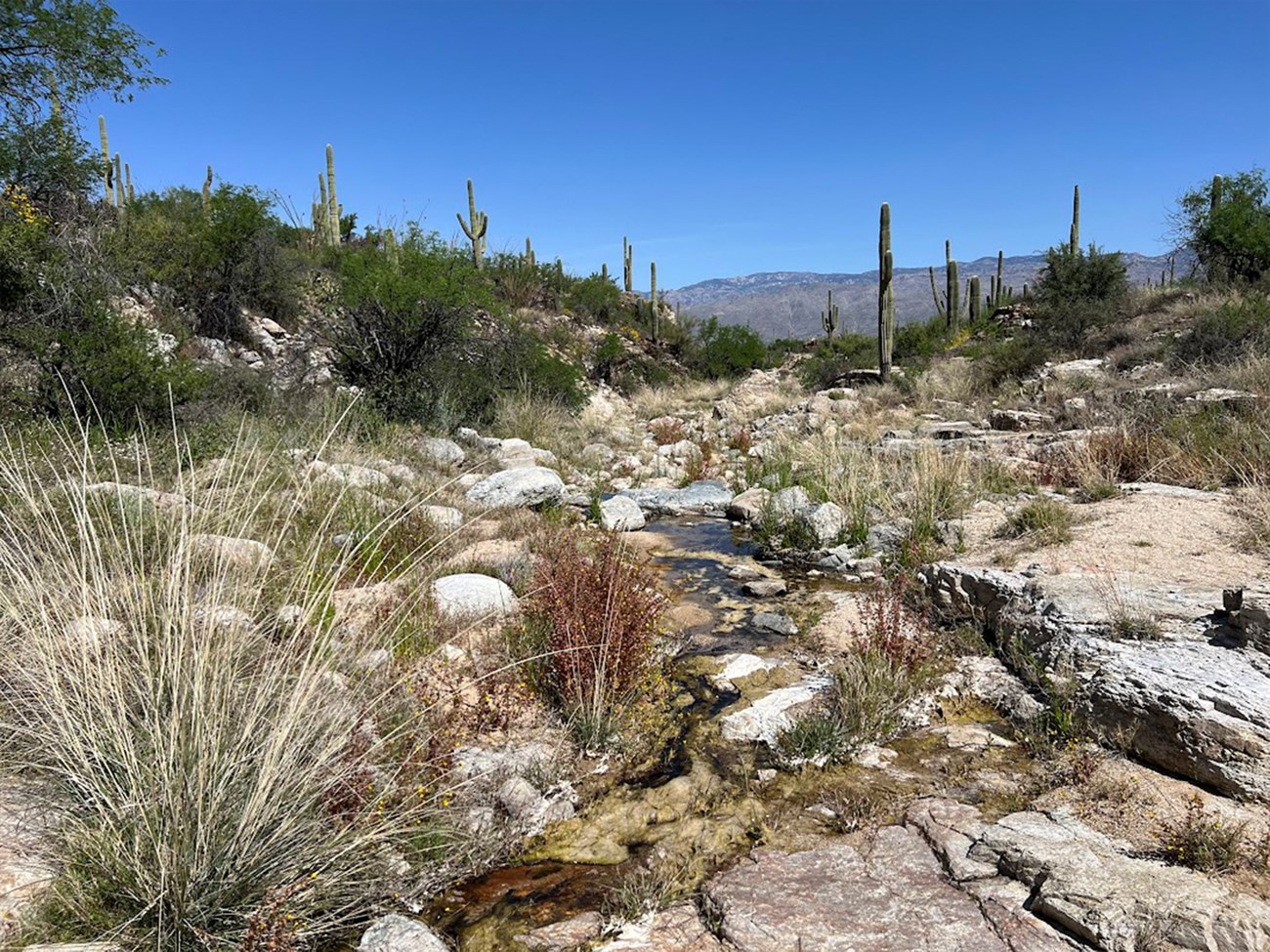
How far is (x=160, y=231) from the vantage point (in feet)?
43.5

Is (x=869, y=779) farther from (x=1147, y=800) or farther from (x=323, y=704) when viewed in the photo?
(x=323, y=704)

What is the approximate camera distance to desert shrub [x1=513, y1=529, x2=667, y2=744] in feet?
11.0

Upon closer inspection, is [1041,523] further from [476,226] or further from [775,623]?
[476,226]

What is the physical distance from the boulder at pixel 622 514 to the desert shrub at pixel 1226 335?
323 inches

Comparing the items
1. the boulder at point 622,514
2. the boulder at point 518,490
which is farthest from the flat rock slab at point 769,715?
the boulder at point 518,490

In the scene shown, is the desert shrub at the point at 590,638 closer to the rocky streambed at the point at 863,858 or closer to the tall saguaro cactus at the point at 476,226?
the rocky streambed at the point at 863,858

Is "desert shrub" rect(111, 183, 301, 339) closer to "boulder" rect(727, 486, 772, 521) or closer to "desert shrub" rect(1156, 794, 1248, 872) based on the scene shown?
"boulder" rect(727, 486, 772, 521)

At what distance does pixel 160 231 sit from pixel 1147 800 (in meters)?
16.5

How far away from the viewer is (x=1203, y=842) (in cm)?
221

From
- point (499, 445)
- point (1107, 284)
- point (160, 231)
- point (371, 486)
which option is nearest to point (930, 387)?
point (1107, 284)

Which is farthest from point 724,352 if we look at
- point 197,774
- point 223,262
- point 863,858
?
point 197,774

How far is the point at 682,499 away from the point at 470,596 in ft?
15.4

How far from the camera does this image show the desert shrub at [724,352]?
25547 millimetres

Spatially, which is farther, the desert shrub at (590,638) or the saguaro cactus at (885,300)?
the saguaro cactus at (885,300)
